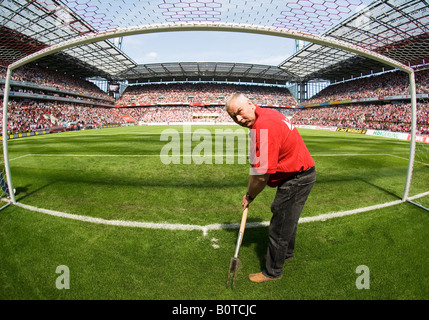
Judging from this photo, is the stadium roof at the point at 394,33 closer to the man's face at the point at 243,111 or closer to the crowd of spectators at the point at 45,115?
the man's face at the point at 243,111

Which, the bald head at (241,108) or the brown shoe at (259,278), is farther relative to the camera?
the brown shoe at (259,278)

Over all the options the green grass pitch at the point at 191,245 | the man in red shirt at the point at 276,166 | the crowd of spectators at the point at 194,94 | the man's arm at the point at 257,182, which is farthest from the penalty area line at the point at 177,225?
the crowd of spectators at the point at 194,94

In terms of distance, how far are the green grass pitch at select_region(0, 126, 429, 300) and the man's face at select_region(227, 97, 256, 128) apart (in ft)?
6.53

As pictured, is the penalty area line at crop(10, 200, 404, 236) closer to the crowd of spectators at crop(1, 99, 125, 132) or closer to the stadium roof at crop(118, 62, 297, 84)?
the crowd of spectators at crop(1, 99, 125, 132)

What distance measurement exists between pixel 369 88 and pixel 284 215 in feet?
187

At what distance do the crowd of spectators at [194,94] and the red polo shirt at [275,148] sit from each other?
214 feet

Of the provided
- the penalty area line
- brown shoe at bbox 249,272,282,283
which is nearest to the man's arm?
brown shoe at bbox 249,272,282,283

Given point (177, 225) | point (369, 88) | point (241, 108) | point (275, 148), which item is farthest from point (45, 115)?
point (369, 88)

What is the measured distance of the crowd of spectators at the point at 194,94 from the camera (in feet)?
220

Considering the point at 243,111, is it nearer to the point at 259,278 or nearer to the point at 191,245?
the point at 259,278

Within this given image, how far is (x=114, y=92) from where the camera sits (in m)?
66.6

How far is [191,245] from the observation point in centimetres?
336

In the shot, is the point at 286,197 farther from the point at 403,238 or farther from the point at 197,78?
the point at 197,78

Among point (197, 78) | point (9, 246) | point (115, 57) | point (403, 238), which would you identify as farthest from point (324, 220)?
point (197, 78)
